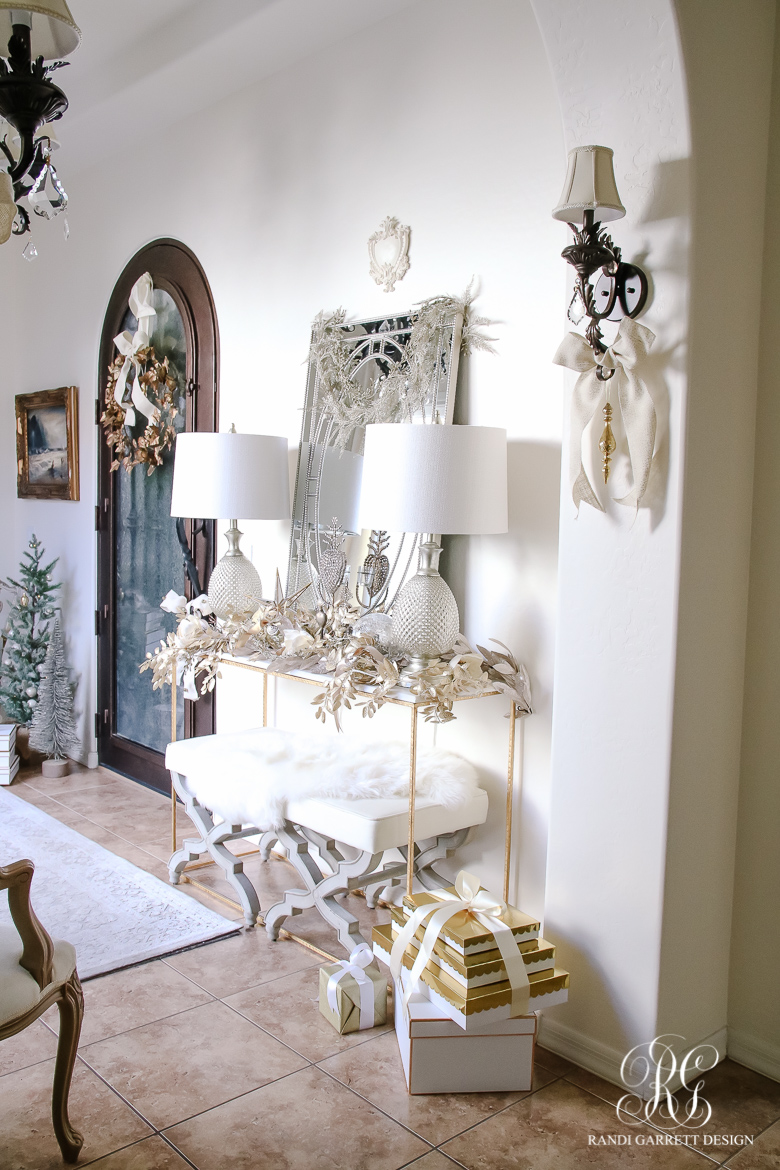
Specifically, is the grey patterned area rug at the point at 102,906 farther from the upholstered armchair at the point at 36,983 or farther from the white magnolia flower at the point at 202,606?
the white magnolia flower at the point at 202,606

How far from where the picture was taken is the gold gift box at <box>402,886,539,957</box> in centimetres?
217

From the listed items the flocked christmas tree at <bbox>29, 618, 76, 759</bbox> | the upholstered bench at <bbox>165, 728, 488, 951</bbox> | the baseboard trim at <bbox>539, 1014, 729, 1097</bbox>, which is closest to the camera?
the baseboard trim at <bbox>539, 1014, 729, 1097</bbox>

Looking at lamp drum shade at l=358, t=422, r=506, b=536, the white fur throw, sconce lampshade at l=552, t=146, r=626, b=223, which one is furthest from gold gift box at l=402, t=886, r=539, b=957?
sconce lampshade at l=552, t=146, r=626, b=223

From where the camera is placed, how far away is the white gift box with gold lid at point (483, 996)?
2.12 metres

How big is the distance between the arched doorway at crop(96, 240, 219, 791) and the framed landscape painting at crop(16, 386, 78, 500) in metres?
0.27

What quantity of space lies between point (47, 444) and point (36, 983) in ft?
12.4

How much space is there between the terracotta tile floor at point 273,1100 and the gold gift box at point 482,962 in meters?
0.28

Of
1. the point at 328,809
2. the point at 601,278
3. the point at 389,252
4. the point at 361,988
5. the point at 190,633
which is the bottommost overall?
the point at 361,988

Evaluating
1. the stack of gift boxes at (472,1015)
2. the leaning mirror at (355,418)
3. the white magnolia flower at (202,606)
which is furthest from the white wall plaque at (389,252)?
the stack of gift boxes at (472,1015)

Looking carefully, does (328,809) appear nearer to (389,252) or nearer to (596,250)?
(596,250)

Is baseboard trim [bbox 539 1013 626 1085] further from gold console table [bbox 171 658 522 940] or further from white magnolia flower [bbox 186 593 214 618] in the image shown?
white magnolia flower [bbox 186 593 214 618]

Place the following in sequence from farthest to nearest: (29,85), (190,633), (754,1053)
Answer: (190,633) → (754,1053) → (29,85)

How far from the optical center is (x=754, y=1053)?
7.64 ft

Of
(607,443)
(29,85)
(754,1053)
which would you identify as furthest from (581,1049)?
(29,85)
